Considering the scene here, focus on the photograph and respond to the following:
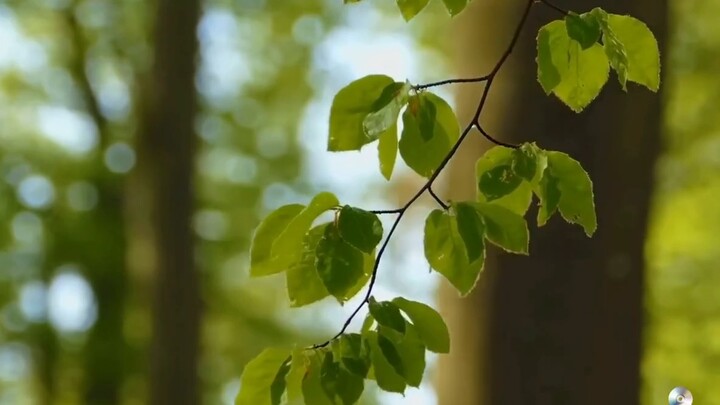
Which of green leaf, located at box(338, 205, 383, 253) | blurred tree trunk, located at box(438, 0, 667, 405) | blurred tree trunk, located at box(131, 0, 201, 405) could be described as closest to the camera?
green leaf, located at box(338, 205, 383, 253)

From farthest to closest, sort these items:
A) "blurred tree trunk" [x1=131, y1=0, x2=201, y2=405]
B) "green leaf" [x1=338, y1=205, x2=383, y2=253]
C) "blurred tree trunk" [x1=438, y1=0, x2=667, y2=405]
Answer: "blurred tree trunk" [x1=131, y1=0, x2=201, y2=405] < "blurred tree trunk" [x1=438, y1=0, x2=667, y2=405] < "green leaf" [x1=338, y1=205, x2=383, y2=253]

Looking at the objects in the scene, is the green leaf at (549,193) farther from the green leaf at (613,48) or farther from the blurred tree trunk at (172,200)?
the blurred tree trunk at (172,200)

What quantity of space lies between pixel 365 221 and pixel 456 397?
596 mm

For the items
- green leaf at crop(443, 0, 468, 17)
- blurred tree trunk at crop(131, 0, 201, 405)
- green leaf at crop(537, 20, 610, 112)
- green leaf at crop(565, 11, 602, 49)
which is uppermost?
green leaf at crop(443, 0, 468, 17)

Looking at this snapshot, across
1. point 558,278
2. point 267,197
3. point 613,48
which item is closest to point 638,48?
point 613,48

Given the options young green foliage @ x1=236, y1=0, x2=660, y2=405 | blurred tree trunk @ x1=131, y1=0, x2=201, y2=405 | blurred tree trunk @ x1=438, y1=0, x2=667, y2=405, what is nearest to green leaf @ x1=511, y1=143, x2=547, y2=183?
young green foliage @ x1=236, y1=0, x2=660, y2=405

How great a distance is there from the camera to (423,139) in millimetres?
588

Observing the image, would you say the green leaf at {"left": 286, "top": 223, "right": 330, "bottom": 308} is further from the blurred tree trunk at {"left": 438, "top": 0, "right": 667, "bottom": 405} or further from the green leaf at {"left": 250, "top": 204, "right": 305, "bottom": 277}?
the blurred tree trunk at {"left": 438, "top": 0, "right": 667, "bottom": 405}

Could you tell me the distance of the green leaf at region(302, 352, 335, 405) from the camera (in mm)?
588

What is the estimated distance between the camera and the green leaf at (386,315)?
572 mm

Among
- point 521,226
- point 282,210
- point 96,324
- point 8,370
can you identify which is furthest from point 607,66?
point 8,370

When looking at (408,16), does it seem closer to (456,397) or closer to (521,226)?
(521,226)

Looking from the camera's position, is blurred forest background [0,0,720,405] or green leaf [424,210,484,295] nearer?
green leaf [424,210,484,295]

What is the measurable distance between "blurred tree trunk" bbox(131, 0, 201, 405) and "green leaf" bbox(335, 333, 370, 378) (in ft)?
7.09
